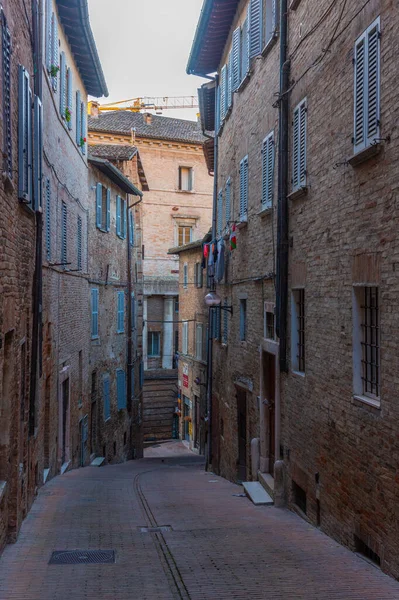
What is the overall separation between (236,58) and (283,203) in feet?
20.7

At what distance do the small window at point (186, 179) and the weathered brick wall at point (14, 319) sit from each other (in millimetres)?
31763

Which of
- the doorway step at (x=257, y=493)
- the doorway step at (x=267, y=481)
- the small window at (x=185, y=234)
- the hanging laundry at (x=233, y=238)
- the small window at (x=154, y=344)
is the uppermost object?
the small window at (x=185, y=234)

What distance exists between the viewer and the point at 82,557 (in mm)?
7754

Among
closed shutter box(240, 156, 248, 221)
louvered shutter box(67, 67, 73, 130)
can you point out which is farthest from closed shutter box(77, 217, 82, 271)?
closed shutter box(240, 156, 248, 221)

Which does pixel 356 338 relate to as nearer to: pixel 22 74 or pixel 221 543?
pixel 221 543

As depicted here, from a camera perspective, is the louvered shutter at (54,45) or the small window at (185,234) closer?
the louvered shutter at (54,45)

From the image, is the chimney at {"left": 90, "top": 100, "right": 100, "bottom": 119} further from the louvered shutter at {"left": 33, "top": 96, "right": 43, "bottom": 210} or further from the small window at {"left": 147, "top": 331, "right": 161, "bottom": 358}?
the louvered shutter at {"left": 33, "top": 96, "right": 43, "bottom": 210}

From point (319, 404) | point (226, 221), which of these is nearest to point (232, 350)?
point (226, 221)

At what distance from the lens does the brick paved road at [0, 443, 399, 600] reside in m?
6.49

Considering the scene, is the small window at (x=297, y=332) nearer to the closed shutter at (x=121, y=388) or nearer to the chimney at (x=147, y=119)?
the closed shutter at (x=121, y=388)

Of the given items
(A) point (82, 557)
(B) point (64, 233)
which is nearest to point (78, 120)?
(B) point (64, 233)

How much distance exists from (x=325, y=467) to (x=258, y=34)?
900cm

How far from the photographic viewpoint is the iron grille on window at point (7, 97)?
22.8 feet

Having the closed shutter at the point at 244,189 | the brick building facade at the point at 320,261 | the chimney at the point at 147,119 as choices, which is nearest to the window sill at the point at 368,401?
the brick building facade at the point at 320,261
